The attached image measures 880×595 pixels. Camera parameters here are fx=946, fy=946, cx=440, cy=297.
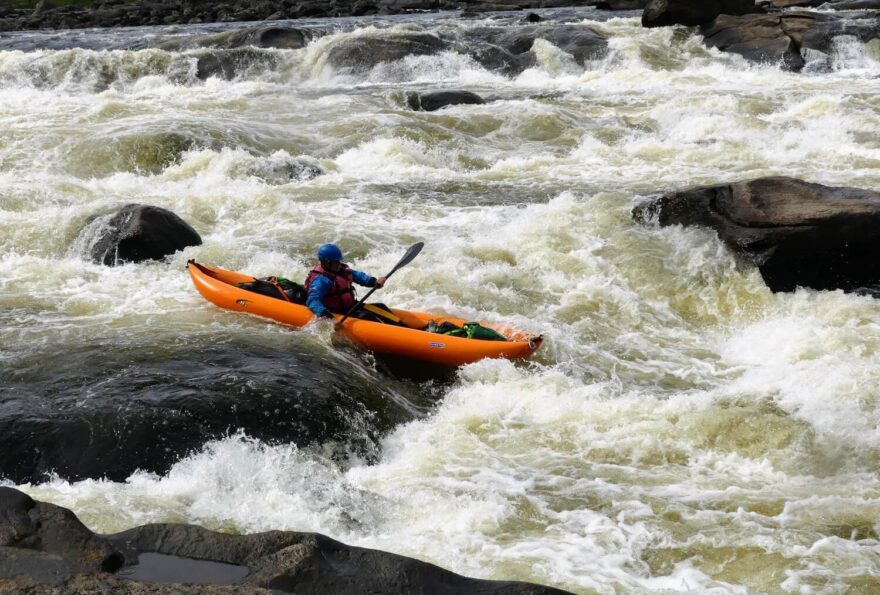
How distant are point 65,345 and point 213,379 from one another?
1430mm

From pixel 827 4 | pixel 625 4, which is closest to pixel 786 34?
pixel 827 4

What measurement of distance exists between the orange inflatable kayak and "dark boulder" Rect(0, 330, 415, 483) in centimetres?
45

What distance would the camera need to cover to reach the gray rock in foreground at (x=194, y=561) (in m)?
3.19

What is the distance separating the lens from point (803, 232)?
8.30m

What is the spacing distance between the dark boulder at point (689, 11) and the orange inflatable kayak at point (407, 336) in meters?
16.7

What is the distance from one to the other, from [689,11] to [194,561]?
69.1 ft

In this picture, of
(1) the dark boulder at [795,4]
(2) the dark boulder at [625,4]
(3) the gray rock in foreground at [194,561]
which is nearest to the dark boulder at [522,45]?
(1) the dark boulder at [795,4]

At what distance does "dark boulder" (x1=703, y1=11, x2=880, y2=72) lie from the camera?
1928 cm

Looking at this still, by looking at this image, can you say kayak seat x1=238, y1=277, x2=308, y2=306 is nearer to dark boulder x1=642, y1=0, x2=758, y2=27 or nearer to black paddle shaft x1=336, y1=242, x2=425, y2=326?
black paddle shaft x1=336, y1=242, x2=425, y2=326

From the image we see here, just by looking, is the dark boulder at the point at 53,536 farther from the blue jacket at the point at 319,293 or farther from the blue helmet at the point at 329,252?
the blue helmet at the point at 329,252

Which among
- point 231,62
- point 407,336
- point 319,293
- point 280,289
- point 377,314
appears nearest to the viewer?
point 407,336

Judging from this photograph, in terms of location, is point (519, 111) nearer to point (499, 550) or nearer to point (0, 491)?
point (499, 550)

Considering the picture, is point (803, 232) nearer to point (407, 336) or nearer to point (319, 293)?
point (407, 336)

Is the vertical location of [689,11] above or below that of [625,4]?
above
